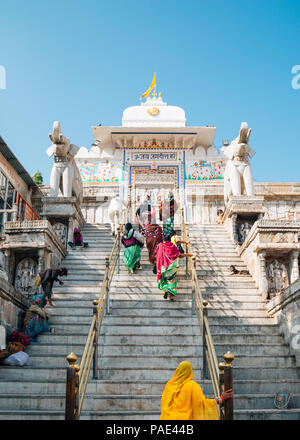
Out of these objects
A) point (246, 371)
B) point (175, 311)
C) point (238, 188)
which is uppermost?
point (238, 188)

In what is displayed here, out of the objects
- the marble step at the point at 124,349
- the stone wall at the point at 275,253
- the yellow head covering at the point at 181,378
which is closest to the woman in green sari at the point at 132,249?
the stone wall at the point at 275,253

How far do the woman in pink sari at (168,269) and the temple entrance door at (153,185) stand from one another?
9.87m

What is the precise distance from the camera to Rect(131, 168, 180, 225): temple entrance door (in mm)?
19625

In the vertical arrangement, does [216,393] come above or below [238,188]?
below

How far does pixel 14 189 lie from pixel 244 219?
824cm

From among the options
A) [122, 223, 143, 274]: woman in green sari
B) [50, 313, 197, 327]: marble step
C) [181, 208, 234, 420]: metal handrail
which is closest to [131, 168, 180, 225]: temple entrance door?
[122, 223, 143, 274]: woman in green sari

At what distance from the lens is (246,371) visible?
24.0 feet

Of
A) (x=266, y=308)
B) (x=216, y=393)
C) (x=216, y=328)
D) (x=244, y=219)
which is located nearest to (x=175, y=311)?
(x=216, y=328)

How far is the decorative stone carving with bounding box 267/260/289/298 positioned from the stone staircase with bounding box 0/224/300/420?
454mm

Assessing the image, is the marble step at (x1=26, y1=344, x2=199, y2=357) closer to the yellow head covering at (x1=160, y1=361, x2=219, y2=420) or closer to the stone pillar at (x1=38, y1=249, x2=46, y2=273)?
the stone pillar at (x1=38, y1=249, x2=46, y2=273)
